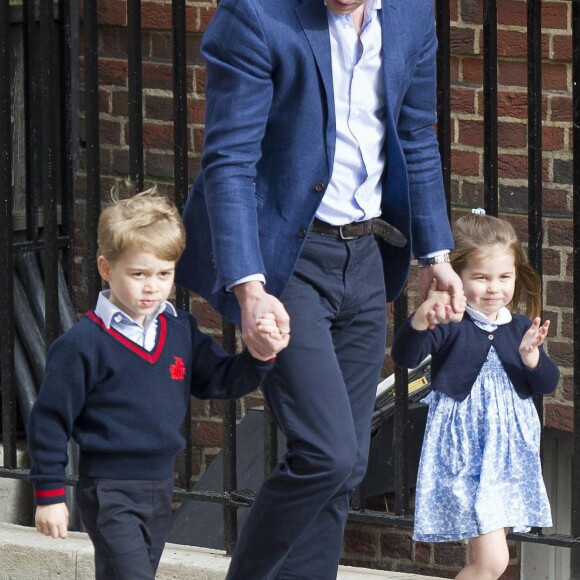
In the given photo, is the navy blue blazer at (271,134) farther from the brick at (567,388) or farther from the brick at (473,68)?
the brick at (567,388)

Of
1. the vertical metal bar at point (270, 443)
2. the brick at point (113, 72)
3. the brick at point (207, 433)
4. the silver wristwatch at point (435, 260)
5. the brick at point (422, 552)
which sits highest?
the brick at point (113, 72)

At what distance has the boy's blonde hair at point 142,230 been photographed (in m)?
3.16

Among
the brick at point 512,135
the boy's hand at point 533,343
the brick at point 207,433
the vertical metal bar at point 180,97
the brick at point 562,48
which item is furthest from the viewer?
the brick at point 207,433

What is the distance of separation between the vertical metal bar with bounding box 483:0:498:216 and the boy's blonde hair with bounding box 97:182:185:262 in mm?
949

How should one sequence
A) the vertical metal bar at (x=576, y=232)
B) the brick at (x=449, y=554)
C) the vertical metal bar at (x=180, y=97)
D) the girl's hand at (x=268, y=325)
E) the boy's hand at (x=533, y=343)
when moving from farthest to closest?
the brick at (x=449, y=554) → the vertical metal bar at (x=180, y=97) → the vertical metal bar at (x=576, y=232) → the boy's hand at (x=533, y=343) → the girl's hand at (x=268, y=325)

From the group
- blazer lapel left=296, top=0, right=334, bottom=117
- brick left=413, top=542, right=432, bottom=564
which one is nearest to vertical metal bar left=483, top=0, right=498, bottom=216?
blazer lapel left=296, top=0, right=334, bottom=117

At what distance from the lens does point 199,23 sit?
549 centimetres

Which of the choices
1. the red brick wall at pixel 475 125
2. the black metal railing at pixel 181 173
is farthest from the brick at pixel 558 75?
the black metal railing at pixel 181 173

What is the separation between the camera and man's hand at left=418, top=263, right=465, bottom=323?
11.0 ft

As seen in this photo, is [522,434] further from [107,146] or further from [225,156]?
[107,146]

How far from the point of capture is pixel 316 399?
3189 mm

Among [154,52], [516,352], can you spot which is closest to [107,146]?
[154,52]

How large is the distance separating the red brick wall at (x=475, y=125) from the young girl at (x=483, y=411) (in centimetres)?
155

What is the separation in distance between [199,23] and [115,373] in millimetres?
2584
